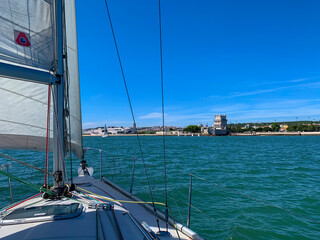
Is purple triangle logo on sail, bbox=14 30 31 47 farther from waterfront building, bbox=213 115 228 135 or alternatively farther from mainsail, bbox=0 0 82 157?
waterfront building, bbox=213 115 228 135

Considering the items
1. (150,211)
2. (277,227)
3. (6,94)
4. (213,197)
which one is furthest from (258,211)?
(6,94)

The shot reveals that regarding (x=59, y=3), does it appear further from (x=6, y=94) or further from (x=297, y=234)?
(x=297, y=234)

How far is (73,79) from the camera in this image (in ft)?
12.8

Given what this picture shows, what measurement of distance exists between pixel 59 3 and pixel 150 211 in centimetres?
338

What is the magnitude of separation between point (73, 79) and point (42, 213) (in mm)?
2660

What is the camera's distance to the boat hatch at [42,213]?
1.88 metres

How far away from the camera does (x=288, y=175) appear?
1035 centimetres

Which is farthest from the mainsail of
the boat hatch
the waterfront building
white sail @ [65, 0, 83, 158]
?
the waterfront building

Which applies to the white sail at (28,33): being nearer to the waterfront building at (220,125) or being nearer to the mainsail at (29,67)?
the mainsail at (29,67)

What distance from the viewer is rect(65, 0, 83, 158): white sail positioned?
3.75 m

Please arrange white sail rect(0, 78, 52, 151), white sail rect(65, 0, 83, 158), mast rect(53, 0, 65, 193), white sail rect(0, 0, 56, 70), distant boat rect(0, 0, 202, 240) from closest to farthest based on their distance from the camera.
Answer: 1. distant boat rect(0, 0, 202, 240)
2. white sail rect(0, 0, 56, 70)
3. mast rect(53, 0, 65, 193)
4. white sail rect(0, 78, 52, 151)
5. white sail rect(65, 0, 83, 158)

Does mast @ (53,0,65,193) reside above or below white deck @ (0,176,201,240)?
above

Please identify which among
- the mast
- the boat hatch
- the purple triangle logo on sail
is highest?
the purple triangle logo on sail

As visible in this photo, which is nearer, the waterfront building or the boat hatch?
the boat hatch
